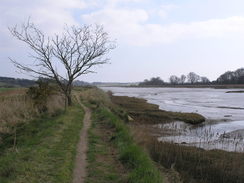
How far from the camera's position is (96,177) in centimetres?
618

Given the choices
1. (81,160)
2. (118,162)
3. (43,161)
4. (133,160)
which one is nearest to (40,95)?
(81,160)

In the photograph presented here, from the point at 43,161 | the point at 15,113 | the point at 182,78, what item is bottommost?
the point at 43,161

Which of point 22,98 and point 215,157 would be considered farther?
point 22,98

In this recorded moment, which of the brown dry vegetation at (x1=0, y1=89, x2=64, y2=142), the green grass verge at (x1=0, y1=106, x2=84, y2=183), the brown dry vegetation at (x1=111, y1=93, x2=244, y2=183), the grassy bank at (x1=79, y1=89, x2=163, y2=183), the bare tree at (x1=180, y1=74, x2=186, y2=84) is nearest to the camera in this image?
the green grass verge at (x1=0, y1=106, x2=84, y2=183)

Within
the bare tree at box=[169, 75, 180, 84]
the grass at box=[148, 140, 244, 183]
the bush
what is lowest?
the grass at box=[148, 140, 244, 183]

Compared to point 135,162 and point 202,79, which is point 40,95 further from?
point 202,79

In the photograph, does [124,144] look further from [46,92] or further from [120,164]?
[46,92]

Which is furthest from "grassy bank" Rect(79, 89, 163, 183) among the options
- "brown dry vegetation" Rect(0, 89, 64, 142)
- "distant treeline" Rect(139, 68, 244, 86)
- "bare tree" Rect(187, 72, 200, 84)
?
"bare tree" Rect(187, 72, 200, 84)

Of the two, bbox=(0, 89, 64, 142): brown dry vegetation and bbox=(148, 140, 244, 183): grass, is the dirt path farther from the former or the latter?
bbox=(0, 89, 64, 142): brown dry vegetation

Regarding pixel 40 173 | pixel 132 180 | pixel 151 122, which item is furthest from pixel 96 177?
pixel 151 122

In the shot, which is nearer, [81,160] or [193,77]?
[81,160]

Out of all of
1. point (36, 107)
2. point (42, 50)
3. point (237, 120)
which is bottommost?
point (237, 120)

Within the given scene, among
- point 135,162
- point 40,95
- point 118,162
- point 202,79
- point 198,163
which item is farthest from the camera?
point 202,79

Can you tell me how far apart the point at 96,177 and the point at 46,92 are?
525 inches
